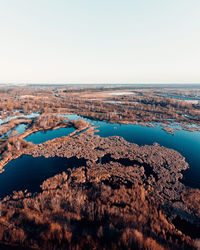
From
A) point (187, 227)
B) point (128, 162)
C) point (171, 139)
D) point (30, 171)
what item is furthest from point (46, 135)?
point (171, 139)

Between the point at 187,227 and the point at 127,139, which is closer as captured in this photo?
the point at 187,227

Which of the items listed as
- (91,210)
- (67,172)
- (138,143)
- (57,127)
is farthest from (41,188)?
(57,127)

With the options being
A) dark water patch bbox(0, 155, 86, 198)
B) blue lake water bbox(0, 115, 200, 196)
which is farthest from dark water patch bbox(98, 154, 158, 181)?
blue lake water bbox(0, 115, 200, 196)

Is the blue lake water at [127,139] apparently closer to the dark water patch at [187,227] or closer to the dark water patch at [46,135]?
the dark water patch at [46,135]

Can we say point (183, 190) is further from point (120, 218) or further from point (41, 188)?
point (41, 188)

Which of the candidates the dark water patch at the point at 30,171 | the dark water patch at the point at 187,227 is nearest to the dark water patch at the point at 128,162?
the dark water patch at the point at 30,171

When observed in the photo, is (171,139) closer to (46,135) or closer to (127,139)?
(127,139)
